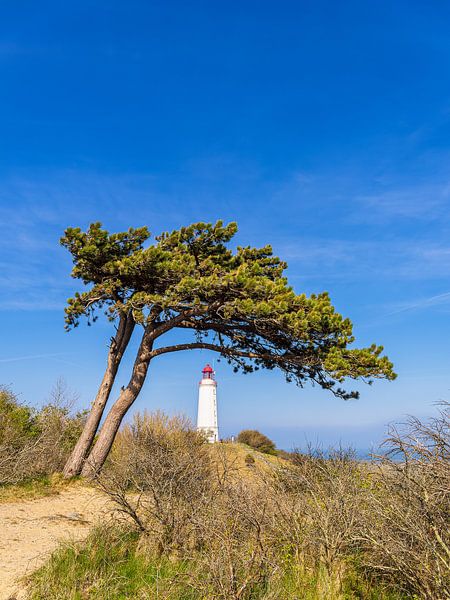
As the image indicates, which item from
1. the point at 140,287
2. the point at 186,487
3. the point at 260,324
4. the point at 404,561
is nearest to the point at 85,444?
the point at 140,287

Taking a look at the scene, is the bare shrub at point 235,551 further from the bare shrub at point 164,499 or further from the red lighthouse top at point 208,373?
the red lighthouse top at point 208,373

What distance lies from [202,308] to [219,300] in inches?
20.3

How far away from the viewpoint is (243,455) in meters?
21.0

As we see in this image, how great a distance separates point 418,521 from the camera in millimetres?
4668

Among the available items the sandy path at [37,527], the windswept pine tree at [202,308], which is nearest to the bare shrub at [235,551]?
the sandy path at [37,527]

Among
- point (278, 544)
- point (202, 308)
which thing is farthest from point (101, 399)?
point (278, 544)

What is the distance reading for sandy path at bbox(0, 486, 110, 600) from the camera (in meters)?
6.27

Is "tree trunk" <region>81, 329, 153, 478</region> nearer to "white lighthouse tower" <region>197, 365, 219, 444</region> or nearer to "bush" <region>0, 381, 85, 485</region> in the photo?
"bush" <region>0, 381, 85, 485</region>

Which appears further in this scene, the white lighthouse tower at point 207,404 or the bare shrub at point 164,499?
the white lighthouse tower at point 207,404

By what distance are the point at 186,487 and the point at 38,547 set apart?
99.1 inches

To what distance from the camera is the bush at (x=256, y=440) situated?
28663mm

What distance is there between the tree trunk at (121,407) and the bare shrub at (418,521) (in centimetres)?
973

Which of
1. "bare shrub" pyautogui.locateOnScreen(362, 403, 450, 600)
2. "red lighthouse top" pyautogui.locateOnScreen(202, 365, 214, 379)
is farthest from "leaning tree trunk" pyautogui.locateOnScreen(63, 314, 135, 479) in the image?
"red lighthouse top" pyautogui.locateOnScreen(202, 365, 214, 379)

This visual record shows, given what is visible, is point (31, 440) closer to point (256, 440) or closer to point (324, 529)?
point (324, 529)
